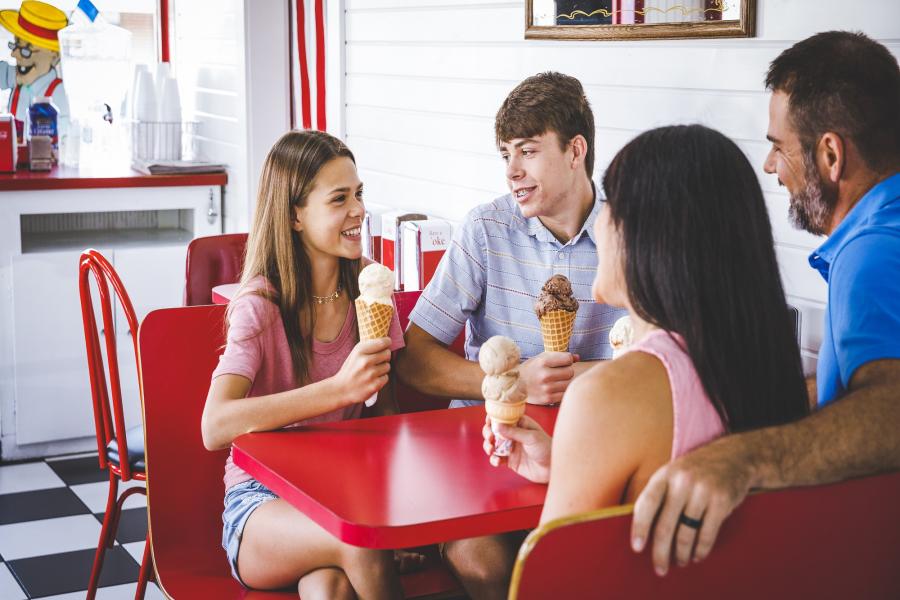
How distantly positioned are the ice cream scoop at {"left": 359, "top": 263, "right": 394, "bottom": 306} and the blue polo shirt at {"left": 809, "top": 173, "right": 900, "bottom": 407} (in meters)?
0.77

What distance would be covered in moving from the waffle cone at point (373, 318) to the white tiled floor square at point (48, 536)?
1.77 metres

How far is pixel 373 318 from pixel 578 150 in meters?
0.74

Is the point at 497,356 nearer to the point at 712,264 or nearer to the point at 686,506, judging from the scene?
Result: the point at 712,264

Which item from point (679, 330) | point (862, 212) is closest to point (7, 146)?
point (862, 212)

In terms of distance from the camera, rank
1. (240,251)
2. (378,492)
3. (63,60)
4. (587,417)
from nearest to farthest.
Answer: (587,417) < (378,492) < (240,251) < (63,60)

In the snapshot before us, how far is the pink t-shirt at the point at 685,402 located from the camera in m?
1.20

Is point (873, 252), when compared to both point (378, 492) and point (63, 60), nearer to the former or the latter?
point (378, 492)

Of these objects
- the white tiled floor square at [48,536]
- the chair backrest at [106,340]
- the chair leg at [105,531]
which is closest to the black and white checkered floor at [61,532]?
the white tiled floor square at [48,536]

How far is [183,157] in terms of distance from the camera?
5.16 m

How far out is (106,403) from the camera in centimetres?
271

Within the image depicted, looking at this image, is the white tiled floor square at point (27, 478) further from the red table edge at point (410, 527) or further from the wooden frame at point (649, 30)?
the red table edge at point (410, 527)

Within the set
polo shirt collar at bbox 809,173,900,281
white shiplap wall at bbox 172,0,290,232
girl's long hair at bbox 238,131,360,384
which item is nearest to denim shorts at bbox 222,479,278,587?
girl's long hair at bbox 238,131,360,384

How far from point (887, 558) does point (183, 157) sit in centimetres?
445

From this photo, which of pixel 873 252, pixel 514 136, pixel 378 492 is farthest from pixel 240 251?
pixel 873 252
